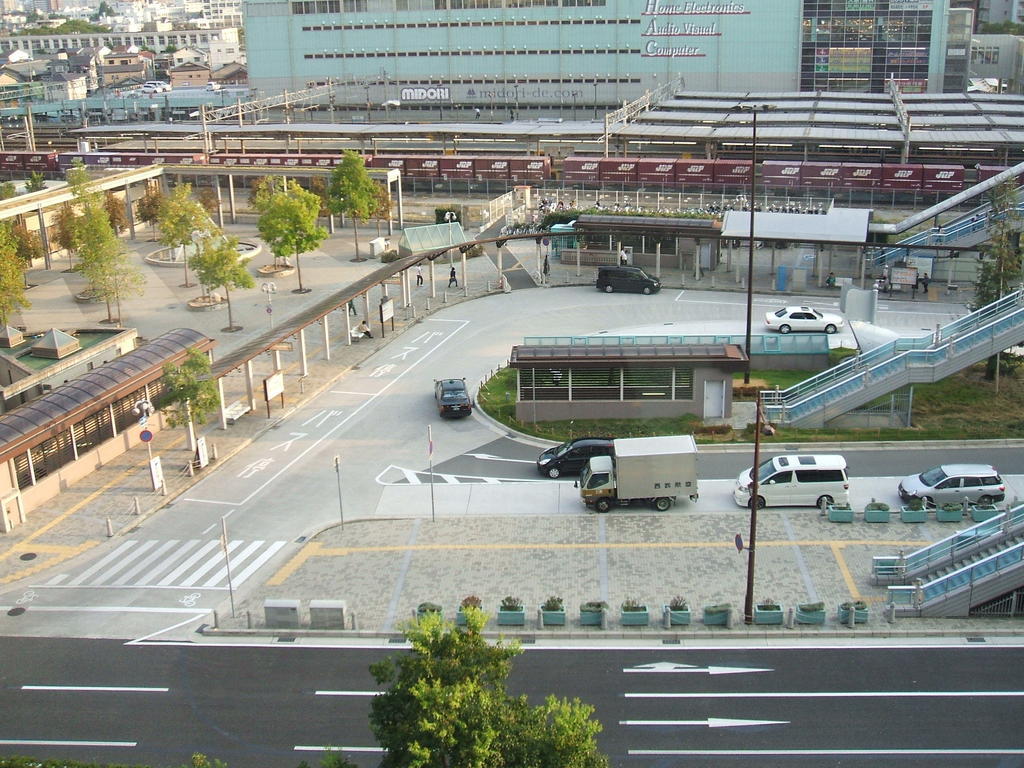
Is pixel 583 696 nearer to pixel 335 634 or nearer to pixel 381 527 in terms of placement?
pixel 335 634

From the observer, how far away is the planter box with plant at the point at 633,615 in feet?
73.6

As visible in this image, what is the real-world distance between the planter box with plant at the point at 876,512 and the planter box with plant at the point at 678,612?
6.95 m

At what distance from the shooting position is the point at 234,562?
1029 inches

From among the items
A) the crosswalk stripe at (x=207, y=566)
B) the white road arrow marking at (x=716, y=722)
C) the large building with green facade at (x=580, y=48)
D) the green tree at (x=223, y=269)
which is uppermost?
the large building with green facade at (x=580, y=48)

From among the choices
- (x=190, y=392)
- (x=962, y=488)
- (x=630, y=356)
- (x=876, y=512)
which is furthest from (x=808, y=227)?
(x=190, y=392)

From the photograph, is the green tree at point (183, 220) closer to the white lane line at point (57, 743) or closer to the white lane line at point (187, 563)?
the white lane line at point (187, 563)

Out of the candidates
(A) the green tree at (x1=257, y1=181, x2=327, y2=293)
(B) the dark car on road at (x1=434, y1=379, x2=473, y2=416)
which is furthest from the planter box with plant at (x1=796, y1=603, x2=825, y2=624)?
(A) the green tree at (x1=257, y1=181, x2=327, y2=293)

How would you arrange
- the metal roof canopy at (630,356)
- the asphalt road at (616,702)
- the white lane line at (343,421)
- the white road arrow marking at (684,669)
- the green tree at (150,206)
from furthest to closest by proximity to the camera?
the green tree at (150,206), the metal roof canopy at (630,356), the white lane line at (343,421), the white road arrow marking at (684,669), the asphalt road at (616,702)

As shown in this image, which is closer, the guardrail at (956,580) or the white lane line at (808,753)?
the white lane line at (808,753)

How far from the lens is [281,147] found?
283 feet

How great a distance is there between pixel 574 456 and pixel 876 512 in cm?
830

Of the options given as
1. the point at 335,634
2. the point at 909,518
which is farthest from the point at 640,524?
the point at 335,634

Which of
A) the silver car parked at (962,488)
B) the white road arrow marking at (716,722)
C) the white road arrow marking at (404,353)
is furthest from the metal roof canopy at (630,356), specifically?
the white road arrow marking at (716,722)

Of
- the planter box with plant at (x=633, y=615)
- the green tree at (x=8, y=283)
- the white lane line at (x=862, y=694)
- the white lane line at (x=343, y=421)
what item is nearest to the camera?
the white lane line at (x=862, y=694)
